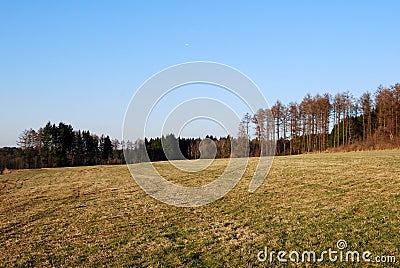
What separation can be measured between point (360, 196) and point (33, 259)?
11.9m

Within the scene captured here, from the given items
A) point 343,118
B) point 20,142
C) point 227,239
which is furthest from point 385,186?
point 20,142

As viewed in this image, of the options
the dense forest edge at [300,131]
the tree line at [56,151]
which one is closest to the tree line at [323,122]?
the dense forest edge at [300,131]

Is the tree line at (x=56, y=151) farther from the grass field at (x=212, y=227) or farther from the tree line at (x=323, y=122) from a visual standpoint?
the grass field at (x=212, y=227)

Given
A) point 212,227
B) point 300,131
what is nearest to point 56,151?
point 300,131

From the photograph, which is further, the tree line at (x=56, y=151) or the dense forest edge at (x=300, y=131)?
the tree line at (x=56, y=151)

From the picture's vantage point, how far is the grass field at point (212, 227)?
27.7 ft

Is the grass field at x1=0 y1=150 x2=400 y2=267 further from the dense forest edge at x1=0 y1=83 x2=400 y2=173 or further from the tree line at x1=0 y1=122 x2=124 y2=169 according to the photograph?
the tree line at x1=0 y1=122 x2=124 y2=169

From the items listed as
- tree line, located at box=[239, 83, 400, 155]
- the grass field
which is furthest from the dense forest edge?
the grass field

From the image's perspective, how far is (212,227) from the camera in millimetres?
11289

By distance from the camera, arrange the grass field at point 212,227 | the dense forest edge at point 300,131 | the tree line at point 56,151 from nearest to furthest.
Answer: the grass field at point 212,227, the dense forest edge at point 300,131, the tree line at point 56,151

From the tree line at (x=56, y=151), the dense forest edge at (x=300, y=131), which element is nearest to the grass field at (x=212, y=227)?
the dense forest edge at (x=300, y=131)

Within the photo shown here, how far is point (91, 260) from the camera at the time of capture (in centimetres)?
853

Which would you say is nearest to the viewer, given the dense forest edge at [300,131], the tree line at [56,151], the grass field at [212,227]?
the grass field at [212,227]

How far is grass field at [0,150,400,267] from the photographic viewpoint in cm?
845
